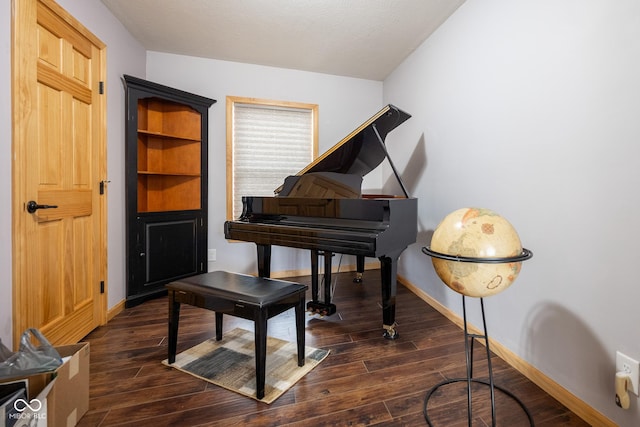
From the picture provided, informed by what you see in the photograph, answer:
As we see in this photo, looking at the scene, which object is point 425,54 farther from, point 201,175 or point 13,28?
point 13,28

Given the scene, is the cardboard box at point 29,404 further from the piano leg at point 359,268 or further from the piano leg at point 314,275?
the piano leg at point 359,268

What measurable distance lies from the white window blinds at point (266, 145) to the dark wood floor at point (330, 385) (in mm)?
1757

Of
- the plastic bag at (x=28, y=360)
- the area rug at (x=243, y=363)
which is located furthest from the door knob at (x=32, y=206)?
the area rug at (x=243, y=363)

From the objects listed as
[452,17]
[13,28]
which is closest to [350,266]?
[452,17]

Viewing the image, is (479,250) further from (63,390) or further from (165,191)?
(165,191)

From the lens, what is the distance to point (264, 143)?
12.0ft

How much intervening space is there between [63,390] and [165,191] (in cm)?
236

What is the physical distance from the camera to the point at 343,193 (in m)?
2.30

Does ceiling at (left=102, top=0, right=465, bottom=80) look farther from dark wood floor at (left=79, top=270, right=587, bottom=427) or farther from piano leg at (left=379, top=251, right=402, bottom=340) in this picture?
dark wood floor at (left=79, top=270, right=587, bottom=427)

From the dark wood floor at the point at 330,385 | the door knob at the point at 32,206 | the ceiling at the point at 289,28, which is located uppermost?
the ceiling at the point at 289,28

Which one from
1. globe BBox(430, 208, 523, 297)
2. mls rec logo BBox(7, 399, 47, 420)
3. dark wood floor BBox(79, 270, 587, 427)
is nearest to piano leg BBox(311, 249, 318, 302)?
dark wood floor BBox(79, 270, 587, 427)

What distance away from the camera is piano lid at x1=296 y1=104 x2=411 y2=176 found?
2.21 metres

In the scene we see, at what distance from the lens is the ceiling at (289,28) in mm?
2412

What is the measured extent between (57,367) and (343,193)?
1839mm
